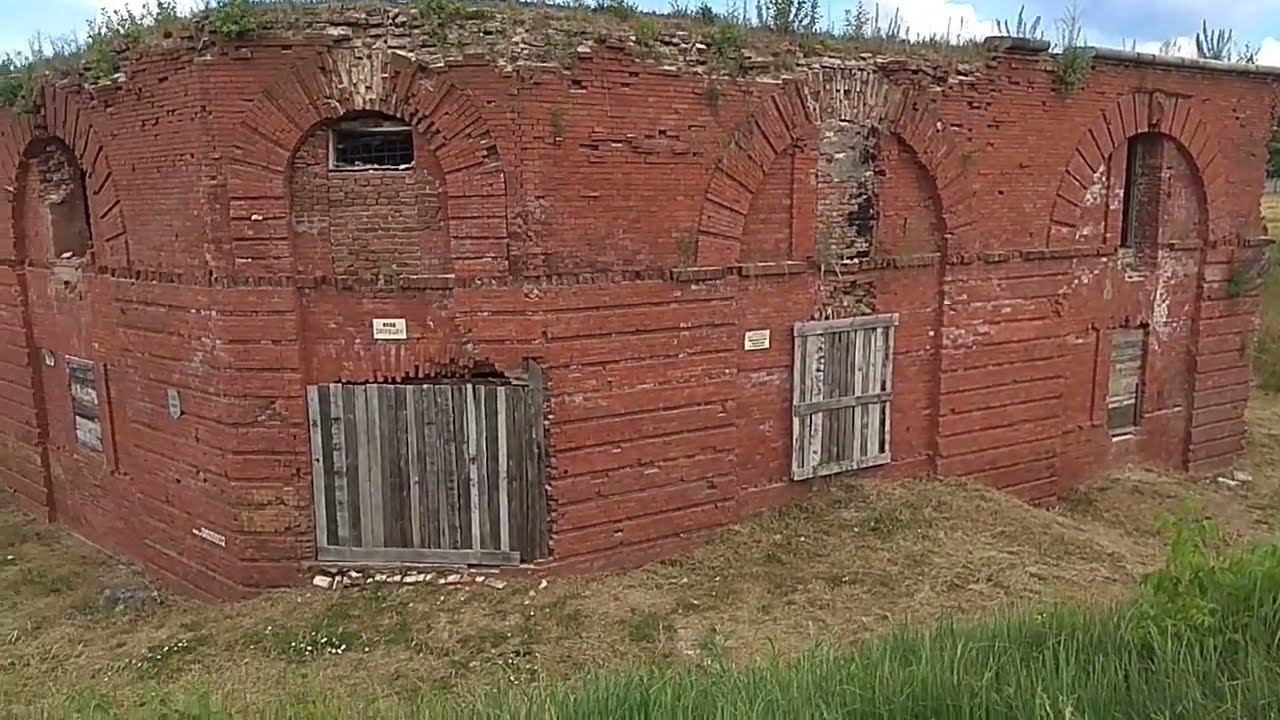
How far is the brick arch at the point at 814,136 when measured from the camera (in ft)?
31.2

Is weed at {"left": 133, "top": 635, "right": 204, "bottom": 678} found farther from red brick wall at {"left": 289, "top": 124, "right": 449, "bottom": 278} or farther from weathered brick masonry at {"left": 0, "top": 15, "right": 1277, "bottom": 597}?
red brick wall at {"left": 289, "top": 124, "right": 449, "bottom": 278}

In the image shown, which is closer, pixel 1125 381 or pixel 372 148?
pixel 372 148

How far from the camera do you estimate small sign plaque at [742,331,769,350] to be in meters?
9.98

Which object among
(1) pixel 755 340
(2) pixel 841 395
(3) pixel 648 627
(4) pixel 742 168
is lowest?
(3) pixel 648 627

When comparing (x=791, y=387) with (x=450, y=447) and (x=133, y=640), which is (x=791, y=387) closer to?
(x=450, y=447)

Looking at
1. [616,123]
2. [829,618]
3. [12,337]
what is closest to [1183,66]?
[616,123]

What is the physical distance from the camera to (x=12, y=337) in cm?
1212

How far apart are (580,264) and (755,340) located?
213 cm

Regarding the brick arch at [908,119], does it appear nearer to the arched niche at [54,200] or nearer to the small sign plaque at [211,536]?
the small sign plaque at [211,536]

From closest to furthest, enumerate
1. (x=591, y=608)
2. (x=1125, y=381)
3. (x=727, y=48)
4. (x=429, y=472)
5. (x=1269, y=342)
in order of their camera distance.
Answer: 1. (x=591, y=608)
2. (x=429, y=472)
3. (x=727, y=48)
4. (x=1125, y=381)
5. (x=1269, y=342)

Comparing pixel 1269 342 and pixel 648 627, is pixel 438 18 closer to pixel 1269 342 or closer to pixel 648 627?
pixel 648 627

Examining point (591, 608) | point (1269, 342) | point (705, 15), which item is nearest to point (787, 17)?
point (705, 15)

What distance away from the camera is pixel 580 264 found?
896 centimetres

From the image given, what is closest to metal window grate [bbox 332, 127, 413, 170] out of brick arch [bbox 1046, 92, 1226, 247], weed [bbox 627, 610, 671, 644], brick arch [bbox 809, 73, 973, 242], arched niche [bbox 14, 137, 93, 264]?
arched niche [bbox 14, 137, 93, 264]
